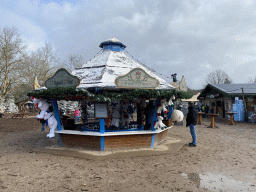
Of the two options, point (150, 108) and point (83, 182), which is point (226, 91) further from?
point (83, 182)

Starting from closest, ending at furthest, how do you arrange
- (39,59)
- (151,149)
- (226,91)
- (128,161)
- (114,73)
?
(128,161), (151,149), (114,73), (226,91), (39,59)

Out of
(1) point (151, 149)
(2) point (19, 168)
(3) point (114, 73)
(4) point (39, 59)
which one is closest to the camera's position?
(2) point (19, 168)

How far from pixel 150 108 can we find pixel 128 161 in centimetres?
318

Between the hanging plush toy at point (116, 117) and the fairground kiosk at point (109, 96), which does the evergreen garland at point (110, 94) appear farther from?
the hanging plush toy at point (116, 117)

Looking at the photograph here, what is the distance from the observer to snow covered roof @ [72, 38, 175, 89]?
7.39 m

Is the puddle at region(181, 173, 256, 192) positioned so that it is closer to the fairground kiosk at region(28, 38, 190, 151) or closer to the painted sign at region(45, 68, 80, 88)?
the fairground kiosk at region(28, 38, 190, 151)

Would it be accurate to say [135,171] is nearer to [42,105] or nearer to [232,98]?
[42,105]

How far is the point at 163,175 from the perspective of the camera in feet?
15.9

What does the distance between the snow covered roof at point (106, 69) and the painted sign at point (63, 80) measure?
0.57 meters

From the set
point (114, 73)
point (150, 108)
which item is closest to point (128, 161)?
point (150, 108)

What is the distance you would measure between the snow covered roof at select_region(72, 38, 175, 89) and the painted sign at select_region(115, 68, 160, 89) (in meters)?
0.50

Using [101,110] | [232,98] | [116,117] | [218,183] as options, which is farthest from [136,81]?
[232,98]

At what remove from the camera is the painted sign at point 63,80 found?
6.59 m

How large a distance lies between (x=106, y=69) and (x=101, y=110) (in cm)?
214
